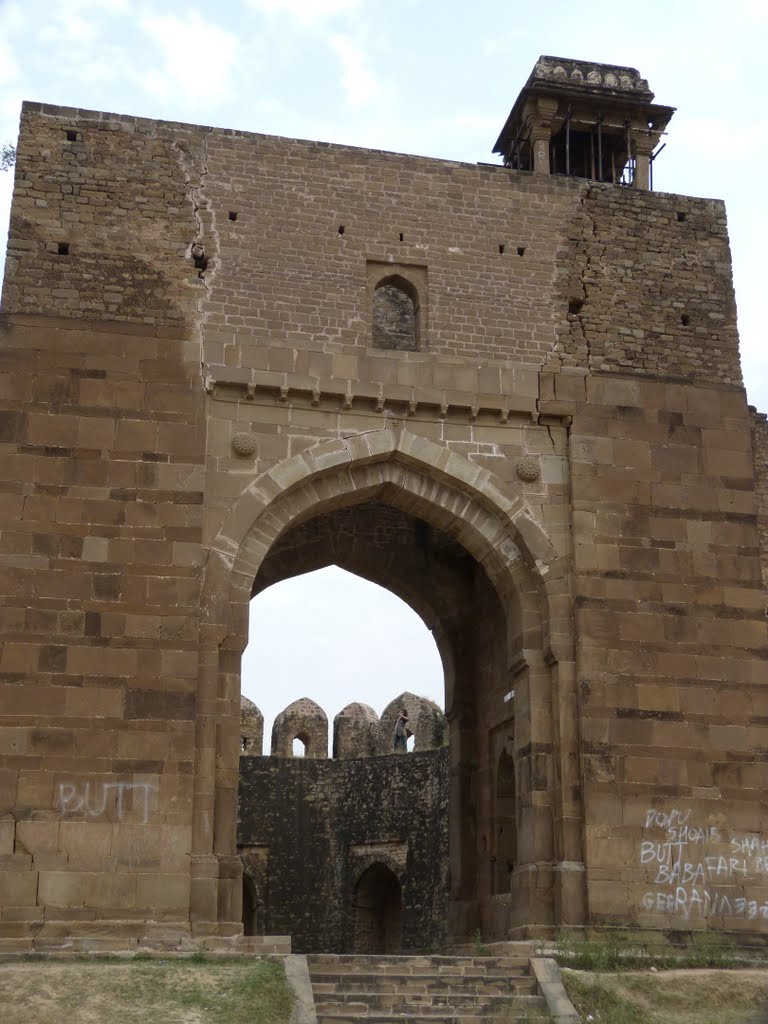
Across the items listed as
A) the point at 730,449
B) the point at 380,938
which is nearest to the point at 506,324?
the point at 730,449

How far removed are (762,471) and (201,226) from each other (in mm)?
6660

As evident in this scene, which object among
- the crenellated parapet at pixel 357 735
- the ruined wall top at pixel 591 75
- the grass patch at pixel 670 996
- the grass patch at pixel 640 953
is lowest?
the grass patch at pixel 670 996

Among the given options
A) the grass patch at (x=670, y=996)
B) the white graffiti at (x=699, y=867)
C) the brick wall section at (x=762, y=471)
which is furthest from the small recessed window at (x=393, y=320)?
the grass patch at (x=670, y=996)

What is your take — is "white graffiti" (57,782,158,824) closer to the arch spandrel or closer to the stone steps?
the stone steps

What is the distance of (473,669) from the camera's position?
14.5 m

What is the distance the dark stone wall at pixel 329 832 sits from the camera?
19922 mm

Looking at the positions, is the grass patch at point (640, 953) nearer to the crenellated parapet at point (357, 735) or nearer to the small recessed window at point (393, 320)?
the small recessed window at point (393, 320)

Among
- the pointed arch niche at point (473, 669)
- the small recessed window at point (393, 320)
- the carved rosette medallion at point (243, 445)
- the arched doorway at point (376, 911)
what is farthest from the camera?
the arched doorway at point (376, 911)

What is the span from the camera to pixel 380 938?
68.7ft

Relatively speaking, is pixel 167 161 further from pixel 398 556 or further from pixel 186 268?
pixel 398 556

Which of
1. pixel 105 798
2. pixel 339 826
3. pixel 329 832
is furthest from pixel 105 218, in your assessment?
pixel 329 832

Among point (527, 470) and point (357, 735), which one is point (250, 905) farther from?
point (527, 470)

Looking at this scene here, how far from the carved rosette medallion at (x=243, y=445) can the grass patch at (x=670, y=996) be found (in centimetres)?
496

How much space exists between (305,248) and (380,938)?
12588 millimetres
